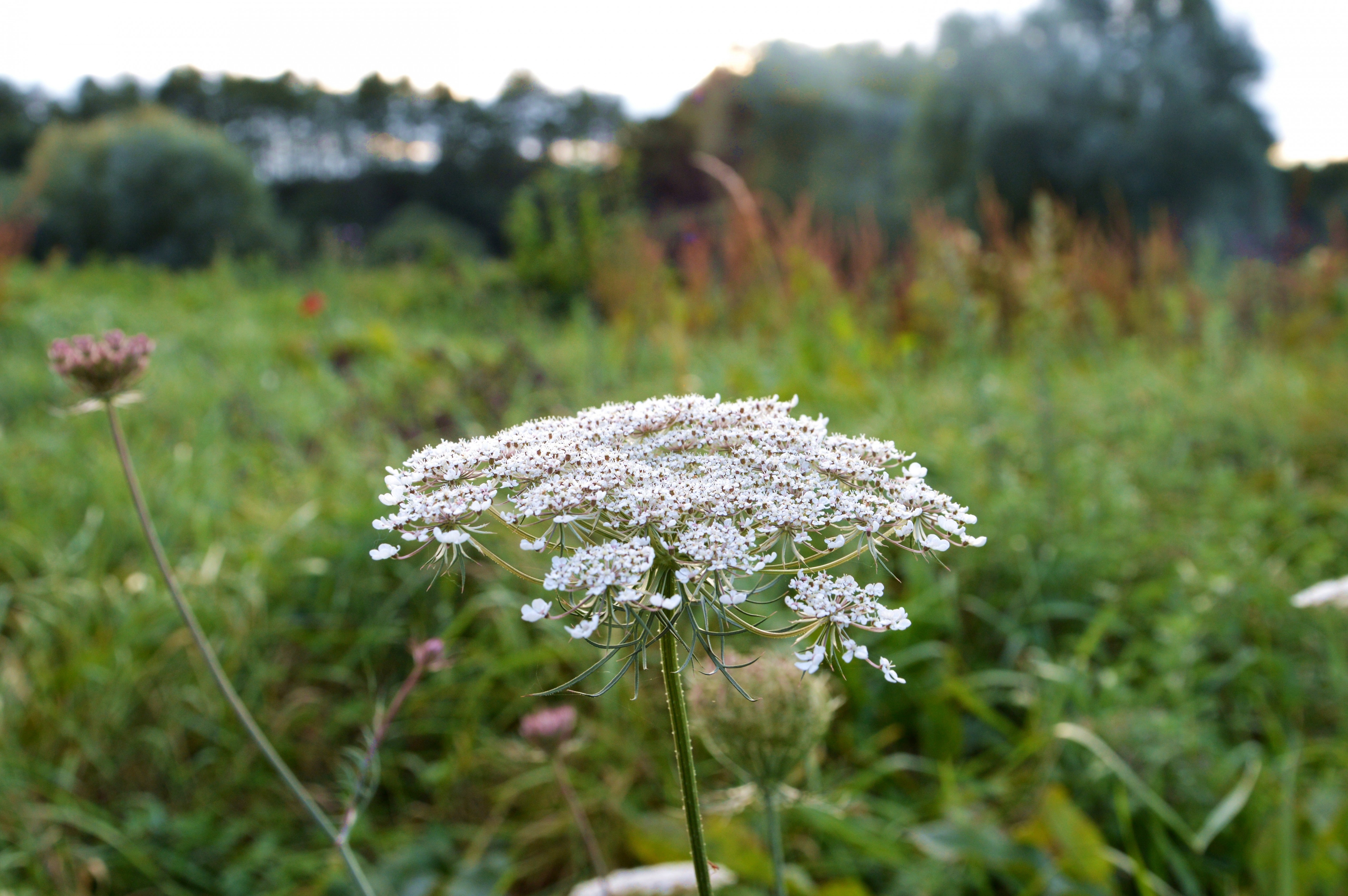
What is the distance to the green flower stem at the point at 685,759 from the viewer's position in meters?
0.93

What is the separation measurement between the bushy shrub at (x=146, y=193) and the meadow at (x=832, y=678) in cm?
1141

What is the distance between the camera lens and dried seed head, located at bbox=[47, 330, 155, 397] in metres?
1.53

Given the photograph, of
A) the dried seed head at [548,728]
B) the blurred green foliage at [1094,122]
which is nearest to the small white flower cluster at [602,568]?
the dried seed head at [548,728]

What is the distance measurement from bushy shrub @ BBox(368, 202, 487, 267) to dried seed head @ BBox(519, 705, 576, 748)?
47.7 feet

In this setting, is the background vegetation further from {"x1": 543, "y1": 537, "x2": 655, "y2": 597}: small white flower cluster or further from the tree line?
the tree line

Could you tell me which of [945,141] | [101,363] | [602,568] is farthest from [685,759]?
[945,141]

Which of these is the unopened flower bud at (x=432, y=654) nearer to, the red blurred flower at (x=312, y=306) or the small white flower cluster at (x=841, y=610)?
the small white flower cluster at (x=841, y=610)

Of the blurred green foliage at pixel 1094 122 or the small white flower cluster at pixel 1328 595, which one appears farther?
the blurred green foliage at pixel 1094 122

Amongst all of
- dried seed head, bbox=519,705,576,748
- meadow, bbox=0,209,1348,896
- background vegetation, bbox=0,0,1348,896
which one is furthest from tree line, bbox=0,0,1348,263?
dried seed head, bbox=519,705,576,748

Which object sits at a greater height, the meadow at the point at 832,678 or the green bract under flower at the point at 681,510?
the green bract under flower at the point at 681,510

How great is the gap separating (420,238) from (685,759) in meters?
21.8

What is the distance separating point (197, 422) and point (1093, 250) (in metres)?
7.96

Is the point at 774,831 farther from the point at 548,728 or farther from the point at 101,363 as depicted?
the point at 101,363

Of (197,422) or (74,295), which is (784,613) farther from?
(74,295)
